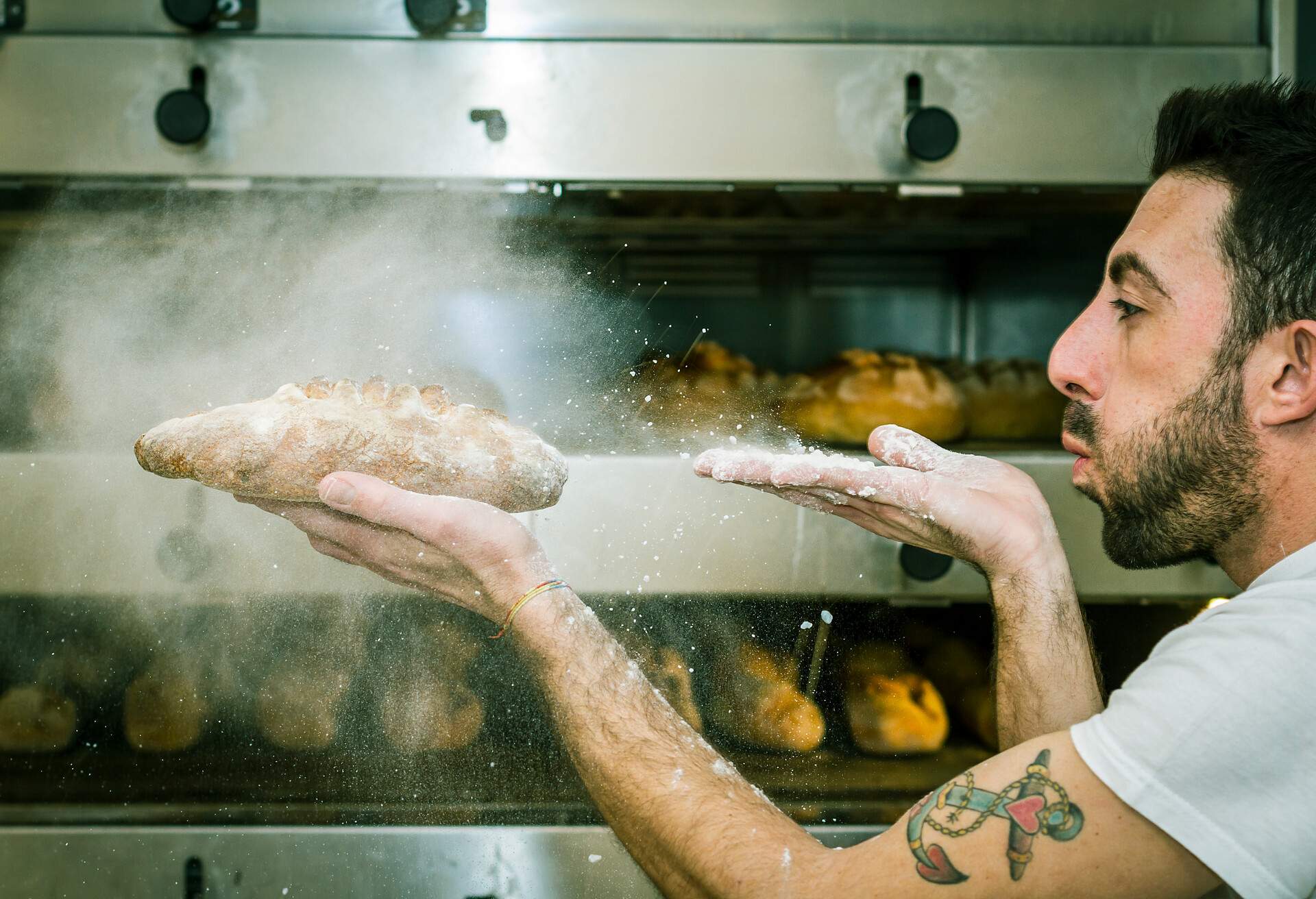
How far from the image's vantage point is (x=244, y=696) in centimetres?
116

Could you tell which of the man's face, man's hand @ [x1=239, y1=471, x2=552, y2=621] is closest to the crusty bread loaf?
man's hand @ [x1=239, y1=471, x2=552, y2=621]

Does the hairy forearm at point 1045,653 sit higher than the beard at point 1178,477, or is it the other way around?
the beard at point 1178,477

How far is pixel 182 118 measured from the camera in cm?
125

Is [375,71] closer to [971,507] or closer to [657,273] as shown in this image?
[657,273]

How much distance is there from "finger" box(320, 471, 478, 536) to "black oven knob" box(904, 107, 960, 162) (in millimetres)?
858

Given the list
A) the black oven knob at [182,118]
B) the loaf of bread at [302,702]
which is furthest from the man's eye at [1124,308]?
the black oven knob at [182,118]

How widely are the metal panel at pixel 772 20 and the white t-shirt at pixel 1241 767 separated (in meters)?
1.03

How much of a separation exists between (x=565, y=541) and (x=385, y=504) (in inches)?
10.7

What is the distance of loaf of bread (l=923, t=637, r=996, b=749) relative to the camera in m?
1.51

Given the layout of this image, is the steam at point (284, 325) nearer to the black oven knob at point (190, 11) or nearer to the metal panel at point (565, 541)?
the metal panel at point (565, 541)

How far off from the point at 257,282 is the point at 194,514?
0.31 meters

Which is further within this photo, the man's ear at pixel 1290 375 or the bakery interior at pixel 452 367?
the bakery interior at pixel 452 367

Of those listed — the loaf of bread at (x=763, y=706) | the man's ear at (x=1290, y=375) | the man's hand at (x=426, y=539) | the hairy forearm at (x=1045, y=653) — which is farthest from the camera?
the loaf of bread at (x=763, y=706)

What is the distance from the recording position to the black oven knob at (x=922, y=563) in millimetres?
1296
